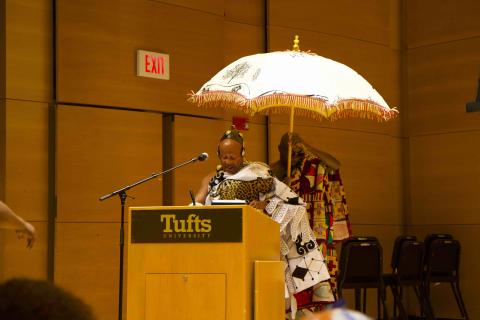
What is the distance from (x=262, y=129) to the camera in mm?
7621

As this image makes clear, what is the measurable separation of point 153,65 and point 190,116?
21.5 inches

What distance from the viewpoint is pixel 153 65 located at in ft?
21.6

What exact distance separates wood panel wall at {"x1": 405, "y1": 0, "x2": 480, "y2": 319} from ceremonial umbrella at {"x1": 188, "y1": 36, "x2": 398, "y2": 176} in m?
3.29

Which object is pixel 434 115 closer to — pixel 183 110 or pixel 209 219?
pixel 183 110

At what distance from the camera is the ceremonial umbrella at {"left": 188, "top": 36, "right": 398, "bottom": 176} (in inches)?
189

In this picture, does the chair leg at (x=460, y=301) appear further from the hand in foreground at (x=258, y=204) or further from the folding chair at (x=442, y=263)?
the hand in foreground at (x=258, y=204)

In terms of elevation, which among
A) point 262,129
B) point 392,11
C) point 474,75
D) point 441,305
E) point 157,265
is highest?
point 392,11

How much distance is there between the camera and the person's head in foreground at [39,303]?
1043 millimetres

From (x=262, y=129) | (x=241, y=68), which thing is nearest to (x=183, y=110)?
(x=262, y=129)

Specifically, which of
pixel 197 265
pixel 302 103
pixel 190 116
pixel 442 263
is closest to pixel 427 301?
pixel 442 263

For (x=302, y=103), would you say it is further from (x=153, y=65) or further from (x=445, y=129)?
(x=445, y=129)

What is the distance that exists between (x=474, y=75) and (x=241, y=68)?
147 inches

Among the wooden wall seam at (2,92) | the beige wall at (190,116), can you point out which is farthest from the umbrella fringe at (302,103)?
the wooden wall seam at (2,92)

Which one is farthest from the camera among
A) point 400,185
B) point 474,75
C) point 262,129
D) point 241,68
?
point 400,185
